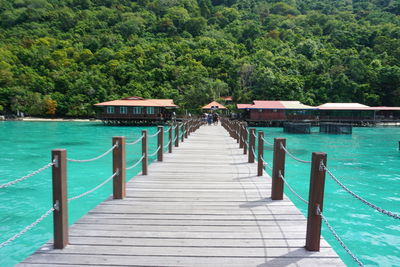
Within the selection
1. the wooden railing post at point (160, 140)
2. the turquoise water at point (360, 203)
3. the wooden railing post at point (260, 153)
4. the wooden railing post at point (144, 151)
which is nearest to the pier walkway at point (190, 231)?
the wooden railing post at point (144, 151)

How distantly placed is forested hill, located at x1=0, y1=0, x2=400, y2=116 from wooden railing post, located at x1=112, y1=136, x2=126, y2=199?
2013 inches

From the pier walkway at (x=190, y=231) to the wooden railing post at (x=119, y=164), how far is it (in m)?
0.18

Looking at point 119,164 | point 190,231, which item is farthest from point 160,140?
point 190,231

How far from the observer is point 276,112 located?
48312 mm

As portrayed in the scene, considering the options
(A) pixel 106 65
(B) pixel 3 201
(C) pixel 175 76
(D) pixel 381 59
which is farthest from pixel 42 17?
(B) pixel 3 201

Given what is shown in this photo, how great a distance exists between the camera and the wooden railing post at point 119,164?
4641 mm

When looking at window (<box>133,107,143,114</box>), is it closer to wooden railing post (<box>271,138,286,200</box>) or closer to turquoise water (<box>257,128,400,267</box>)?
turquoise water (<box>257,128,400,267</box>)

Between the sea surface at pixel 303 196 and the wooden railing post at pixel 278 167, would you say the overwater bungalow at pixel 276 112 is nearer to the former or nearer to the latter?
the sea surface at pixel 303 196

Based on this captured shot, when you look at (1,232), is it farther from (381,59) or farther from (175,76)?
(381,59)

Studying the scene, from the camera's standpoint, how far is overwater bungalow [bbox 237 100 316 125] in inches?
1876

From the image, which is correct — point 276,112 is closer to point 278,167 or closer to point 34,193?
point 34,193

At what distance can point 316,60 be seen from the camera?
261 ft

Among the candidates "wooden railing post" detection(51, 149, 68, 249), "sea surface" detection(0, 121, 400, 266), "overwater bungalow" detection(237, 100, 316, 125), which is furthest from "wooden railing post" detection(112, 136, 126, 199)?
"overwater bungalow" detection(237, 100, 316, 125)

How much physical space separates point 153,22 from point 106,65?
48170mm
